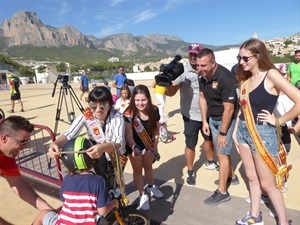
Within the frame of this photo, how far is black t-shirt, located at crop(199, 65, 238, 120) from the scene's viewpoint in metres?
3.02

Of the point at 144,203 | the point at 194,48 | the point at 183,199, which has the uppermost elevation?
the point at 194,48

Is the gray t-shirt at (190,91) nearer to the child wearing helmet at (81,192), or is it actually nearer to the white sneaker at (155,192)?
the white sneaker at (155,192)

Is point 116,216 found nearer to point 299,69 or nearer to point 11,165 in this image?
point 11,165

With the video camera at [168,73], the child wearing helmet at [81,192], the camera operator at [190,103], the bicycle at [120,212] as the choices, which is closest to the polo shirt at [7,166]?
the child wearing helmet at [81,192]

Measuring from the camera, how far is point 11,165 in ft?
7.91

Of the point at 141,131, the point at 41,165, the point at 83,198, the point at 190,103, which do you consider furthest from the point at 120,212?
the point at 41,165

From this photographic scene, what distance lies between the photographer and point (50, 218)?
2.15 m

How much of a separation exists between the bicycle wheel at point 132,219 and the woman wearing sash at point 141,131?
0.73 m

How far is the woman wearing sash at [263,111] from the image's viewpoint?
229 cm

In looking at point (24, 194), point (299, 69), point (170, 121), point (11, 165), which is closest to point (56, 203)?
point (24, 194)

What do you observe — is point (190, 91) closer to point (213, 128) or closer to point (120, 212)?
point (213, 128)

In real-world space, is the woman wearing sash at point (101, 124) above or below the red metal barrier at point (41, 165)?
above

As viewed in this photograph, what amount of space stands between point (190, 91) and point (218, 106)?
2.18ft

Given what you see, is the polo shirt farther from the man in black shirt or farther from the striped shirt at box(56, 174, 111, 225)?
the man in black shirt
